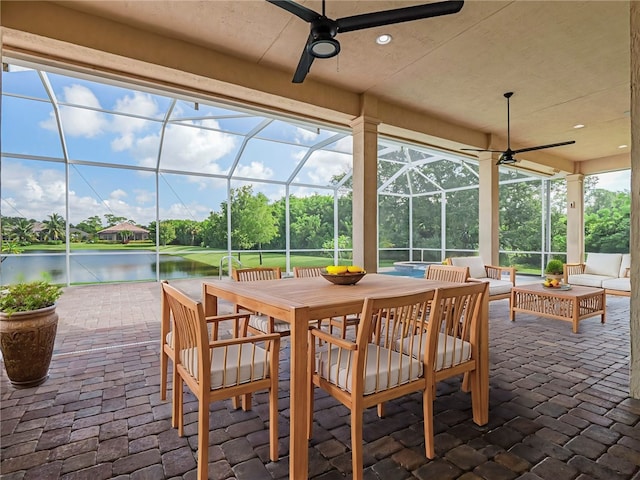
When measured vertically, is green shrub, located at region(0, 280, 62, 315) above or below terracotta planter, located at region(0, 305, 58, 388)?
above

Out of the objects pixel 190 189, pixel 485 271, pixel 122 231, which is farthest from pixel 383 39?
pixel 122 231

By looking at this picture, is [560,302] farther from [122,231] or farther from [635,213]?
[122,231]

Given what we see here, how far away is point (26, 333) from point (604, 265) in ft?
28.2

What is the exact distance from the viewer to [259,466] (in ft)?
5.79

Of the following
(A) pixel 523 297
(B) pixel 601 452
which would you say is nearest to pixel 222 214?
(A) pixel 523 297

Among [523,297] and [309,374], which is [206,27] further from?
[523,297]

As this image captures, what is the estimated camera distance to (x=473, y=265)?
18.9 ft

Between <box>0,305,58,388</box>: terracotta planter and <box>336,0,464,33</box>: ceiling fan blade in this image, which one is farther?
<box>0,305,58,388</box>: terracotta planter

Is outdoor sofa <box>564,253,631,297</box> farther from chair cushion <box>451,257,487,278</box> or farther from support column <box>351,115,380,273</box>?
support column <box>351,115,380,273</box>

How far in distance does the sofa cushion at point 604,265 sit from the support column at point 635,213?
5002 millimetres

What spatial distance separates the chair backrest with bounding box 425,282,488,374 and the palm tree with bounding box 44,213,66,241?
8229 millimetres

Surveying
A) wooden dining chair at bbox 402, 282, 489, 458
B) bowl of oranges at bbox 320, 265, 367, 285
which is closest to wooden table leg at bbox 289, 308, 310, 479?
wooden dining chair at bbox 402, 282, 489, 458

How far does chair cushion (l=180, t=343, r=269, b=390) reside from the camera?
1.72 metres

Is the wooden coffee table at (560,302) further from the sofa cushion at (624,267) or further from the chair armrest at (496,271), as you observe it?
the sofa cushion at (624,267)
